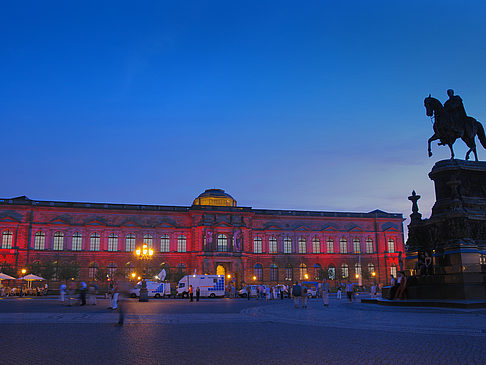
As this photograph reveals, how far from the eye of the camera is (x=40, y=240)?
7525cm

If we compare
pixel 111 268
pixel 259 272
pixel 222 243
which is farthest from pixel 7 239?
pixel 259 272

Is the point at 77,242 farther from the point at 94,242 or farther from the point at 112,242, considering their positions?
the point at 112,242

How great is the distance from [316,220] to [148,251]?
5535cm

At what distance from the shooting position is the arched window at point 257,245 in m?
83.9

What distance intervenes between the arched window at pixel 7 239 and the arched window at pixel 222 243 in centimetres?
3215

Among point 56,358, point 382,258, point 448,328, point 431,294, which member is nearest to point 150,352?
point 56,358

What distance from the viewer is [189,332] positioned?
13.6 meters

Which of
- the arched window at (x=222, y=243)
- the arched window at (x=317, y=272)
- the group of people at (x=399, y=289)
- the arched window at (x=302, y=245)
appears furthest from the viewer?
the arched window at (x=302, y=245)

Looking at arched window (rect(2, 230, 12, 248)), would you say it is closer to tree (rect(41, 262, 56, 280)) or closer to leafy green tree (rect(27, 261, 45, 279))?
leafy green tree (rect(27, 261, 45, 279))

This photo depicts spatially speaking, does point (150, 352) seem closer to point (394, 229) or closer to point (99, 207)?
point (99, 207)

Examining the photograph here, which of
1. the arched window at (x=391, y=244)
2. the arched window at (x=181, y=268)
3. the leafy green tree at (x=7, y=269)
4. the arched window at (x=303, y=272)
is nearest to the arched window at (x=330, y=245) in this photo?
the arched window at (x=303, y=272)

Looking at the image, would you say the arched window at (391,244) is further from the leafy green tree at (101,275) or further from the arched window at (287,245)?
the leafy green tree at (101,275)

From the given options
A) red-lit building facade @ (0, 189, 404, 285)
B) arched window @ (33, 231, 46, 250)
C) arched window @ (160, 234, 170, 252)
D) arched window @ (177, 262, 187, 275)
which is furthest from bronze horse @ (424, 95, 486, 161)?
Answer: arched window @ (33, 231, 46, 250)

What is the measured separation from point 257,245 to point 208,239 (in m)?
10.3
